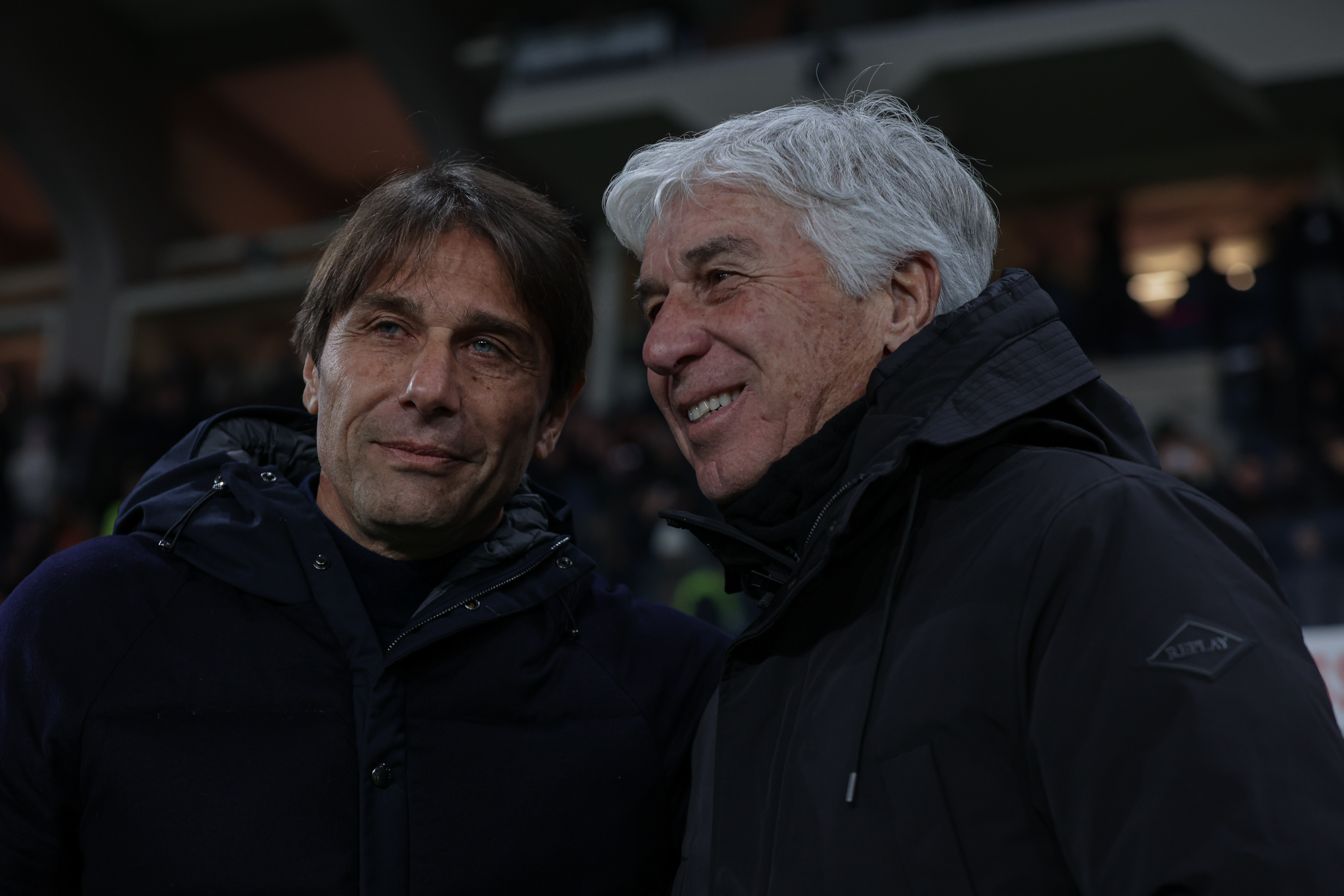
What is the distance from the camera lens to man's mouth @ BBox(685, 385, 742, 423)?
5.74 ft

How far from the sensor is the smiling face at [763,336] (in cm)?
170

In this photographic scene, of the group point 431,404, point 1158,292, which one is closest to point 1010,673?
point 431,404

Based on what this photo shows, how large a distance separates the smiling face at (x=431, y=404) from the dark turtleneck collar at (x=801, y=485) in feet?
1.52

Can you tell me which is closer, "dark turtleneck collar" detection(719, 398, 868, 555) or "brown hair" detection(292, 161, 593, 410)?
"dark turtleneck collar" detection(719, 398, 868, 555)

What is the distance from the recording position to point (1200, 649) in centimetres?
112

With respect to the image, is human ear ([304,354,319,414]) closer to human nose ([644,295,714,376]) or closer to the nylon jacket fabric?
the nylon jacket fabric

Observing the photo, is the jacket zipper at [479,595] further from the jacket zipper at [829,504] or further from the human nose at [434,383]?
the jacket zipper at [829,504]

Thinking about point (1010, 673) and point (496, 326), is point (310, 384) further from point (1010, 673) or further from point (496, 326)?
point (1010, 673)

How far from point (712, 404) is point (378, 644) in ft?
1.95

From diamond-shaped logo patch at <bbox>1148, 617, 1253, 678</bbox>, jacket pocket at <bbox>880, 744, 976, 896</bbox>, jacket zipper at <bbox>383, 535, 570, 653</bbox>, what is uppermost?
diamond-shaped logo patch at <bbox>1148, 617, 1253, 678</bbox>

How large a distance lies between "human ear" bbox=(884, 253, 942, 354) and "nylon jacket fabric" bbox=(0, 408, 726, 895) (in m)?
0.66

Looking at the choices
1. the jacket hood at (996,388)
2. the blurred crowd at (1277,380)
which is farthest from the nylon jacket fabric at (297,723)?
the blurred crowd at (1277,380)

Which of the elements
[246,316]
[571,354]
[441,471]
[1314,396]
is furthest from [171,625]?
[246,316]

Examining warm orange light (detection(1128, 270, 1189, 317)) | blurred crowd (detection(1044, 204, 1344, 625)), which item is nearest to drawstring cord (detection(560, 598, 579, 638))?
blurred crowd (detection(1044, 204, 1344, 625))
